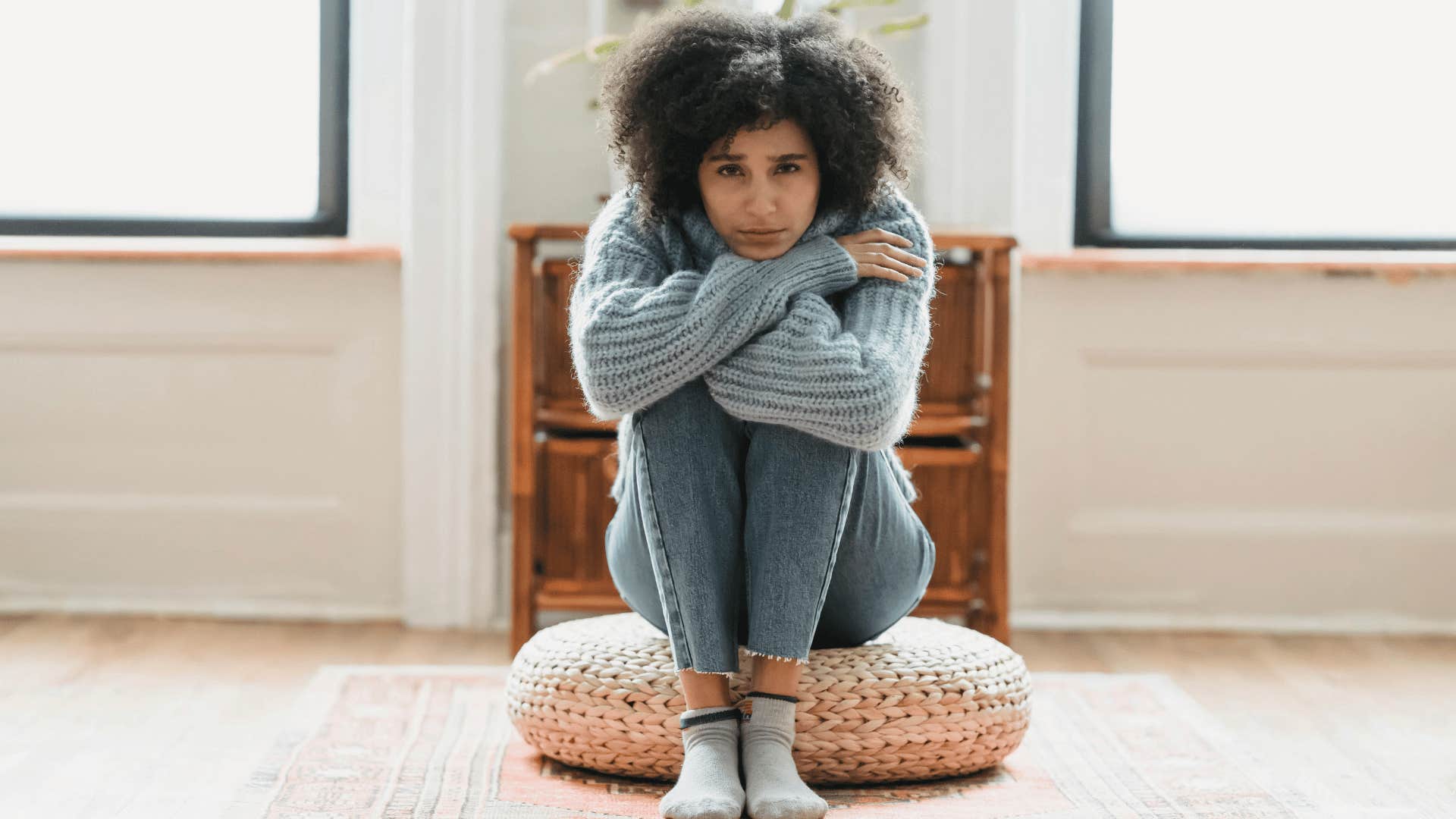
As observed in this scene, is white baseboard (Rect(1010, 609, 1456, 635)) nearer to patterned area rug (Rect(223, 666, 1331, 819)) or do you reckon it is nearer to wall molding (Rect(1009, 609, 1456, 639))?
wall molding (Rect(1009, 609, 1456, 639))

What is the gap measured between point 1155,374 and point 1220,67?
621 mm

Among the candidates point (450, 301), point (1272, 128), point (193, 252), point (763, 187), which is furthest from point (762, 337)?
point (1272, 128)

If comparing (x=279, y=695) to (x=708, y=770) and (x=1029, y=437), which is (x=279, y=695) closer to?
(x=708, y=770)

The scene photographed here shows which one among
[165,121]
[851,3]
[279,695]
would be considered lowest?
[279,695]

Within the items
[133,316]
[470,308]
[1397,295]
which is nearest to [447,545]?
[470,308]

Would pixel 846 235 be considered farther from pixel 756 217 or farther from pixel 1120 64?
pixel 1120 64

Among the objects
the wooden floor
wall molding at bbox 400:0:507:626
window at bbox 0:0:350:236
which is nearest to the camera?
the wooden floor

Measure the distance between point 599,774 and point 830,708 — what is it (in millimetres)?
300

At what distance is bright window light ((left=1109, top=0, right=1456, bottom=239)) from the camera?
275 centimetres

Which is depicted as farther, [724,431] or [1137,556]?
[1137,556]

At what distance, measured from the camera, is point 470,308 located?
258 cm

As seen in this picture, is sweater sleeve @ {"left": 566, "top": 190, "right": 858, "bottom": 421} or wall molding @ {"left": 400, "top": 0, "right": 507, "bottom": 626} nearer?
sweater sleeve @ {"left": 566, "top": 190, "right": 858, "bottom": 421}

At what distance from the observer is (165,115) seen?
279cm

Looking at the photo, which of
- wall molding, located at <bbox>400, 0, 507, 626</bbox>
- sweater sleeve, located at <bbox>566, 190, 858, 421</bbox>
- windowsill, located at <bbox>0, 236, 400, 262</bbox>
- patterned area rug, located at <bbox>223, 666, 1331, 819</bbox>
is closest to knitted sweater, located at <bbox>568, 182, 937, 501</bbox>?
sweater sleeve, located at <bbox>566, 190, 858, 421</bbox>
